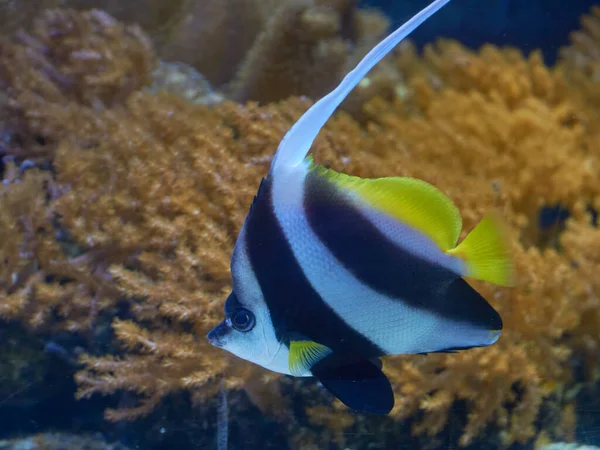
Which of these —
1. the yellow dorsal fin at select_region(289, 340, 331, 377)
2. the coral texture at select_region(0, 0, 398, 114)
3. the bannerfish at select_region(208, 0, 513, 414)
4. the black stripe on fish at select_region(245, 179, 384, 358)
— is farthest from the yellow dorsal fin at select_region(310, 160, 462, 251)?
the coral texture at select_region(0, 0, 398, 114)

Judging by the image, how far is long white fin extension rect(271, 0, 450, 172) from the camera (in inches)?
31.5

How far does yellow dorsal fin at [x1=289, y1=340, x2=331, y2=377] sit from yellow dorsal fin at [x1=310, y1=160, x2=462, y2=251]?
0.96 ft

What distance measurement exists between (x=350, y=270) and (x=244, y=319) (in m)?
0.23

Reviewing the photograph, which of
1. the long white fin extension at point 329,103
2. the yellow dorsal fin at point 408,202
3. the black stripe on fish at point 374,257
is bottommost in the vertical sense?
the black stripe on fish at point 374,257

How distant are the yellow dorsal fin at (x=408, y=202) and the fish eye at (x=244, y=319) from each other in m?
0.31

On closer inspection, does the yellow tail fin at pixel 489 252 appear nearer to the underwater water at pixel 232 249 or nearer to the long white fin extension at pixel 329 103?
the underwater water at pixel 232 249

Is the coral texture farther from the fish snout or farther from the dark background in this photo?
A: the fish snout

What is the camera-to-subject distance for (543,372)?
6.61 feet

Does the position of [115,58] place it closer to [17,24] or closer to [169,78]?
[169,78]

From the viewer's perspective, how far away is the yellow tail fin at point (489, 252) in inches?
36.1

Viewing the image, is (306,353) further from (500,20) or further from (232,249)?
(500,20)

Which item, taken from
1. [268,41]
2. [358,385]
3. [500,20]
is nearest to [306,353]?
[358,385]

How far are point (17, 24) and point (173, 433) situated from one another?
3.48 meters

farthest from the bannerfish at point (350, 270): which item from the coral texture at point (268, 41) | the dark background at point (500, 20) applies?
the dark background at point (500, 20)
